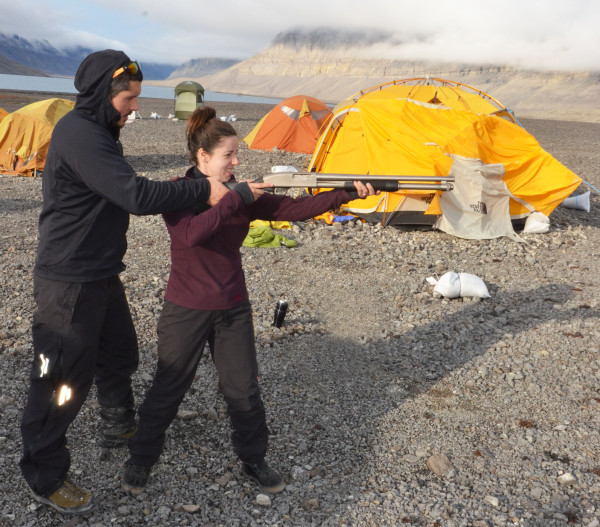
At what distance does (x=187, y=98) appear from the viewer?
39.2 meters

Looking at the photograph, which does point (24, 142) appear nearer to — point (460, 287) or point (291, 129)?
point (291, 129)

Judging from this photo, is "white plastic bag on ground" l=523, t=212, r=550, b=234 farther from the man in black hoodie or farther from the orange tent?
the orange tent

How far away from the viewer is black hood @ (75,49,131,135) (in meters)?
3.15

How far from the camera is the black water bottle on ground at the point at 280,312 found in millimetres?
6523

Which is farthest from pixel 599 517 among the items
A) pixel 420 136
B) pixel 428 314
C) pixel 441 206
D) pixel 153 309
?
pixel 420 136

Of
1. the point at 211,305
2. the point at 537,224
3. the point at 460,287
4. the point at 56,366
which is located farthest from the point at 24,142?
the point at 211,305

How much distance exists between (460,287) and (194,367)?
5.11 m

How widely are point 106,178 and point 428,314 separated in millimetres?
5186

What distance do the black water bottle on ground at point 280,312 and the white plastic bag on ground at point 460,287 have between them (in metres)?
2.51

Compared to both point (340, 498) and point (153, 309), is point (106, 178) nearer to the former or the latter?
point (340, 498)

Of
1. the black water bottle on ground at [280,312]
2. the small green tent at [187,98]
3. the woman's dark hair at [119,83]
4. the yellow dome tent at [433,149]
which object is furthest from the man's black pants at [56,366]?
the small green tent at [187,98]

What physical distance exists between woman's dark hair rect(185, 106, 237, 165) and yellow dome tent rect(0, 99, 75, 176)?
14.0 m

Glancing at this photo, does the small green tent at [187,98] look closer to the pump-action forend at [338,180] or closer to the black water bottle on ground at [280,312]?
the black water bottle on ground at [280,312]

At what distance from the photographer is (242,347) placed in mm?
3621
